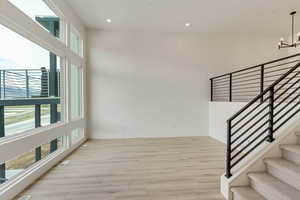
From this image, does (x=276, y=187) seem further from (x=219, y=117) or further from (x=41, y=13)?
(x=41, y=13)

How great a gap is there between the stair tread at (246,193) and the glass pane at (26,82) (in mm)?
3167

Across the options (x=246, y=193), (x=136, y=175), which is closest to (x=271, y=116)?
(x=246, y=193)

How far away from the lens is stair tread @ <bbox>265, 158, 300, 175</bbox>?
1842 mm

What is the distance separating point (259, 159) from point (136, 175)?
6.29ft

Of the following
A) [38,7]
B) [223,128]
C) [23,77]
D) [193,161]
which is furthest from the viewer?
[223,128]

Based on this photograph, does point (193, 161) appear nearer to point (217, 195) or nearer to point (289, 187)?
point (217, 195)

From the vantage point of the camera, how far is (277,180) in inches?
75.9

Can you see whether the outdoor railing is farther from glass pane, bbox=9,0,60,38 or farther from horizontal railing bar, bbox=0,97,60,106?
glass pane, bbox=9,0,60,38

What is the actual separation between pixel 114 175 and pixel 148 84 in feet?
10.9

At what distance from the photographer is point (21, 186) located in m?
2.31

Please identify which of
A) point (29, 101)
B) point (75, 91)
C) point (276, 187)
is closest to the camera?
point (276, 187)

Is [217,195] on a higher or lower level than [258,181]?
lower

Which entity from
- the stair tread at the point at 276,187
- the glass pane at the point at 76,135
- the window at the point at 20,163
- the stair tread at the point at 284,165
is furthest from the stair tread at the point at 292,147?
the glass pane at the point at 76,135

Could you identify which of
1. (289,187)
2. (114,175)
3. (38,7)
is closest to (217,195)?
(289,187)
